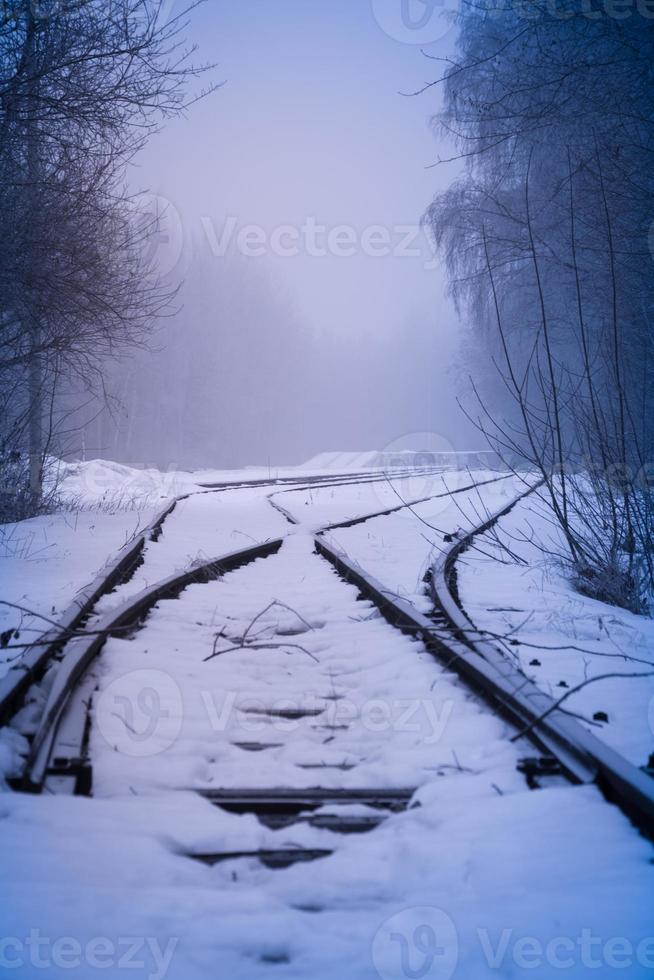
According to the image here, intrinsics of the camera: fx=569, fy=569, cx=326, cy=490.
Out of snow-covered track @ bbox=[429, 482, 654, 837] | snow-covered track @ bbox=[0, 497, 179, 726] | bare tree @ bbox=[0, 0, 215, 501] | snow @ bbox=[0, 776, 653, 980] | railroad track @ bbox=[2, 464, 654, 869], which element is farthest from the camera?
bare tree @ bbox=[0, 0, 215, 501]

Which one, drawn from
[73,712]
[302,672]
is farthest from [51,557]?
[73,712]

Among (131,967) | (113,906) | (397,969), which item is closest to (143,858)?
(113,906)

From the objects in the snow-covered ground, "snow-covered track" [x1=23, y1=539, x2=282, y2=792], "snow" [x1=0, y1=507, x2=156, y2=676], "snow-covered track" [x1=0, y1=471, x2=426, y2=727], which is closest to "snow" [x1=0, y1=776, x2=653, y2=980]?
the snow-covered ground

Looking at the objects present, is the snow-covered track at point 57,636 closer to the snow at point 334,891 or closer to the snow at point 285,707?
the snow at point 285,707

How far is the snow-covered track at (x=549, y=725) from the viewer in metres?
1.51

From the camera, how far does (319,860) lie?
140 centimetres

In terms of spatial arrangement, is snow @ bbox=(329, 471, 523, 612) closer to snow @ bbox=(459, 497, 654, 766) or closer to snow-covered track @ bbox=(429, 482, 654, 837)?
snow @ bbox=(459, 497, 654, 766)

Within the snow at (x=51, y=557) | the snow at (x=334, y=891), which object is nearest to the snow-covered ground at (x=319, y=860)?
the snow at (x=334, y=891)

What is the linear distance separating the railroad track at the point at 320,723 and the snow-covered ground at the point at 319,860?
1 cm

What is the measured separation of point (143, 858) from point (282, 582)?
3334mm

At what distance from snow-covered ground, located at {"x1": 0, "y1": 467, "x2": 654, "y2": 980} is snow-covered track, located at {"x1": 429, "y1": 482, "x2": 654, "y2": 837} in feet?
0.21

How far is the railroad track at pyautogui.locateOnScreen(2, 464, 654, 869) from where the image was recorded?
164 cm

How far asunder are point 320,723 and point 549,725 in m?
0.84

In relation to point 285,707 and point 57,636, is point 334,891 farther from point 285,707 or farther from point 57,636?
point 57,636
